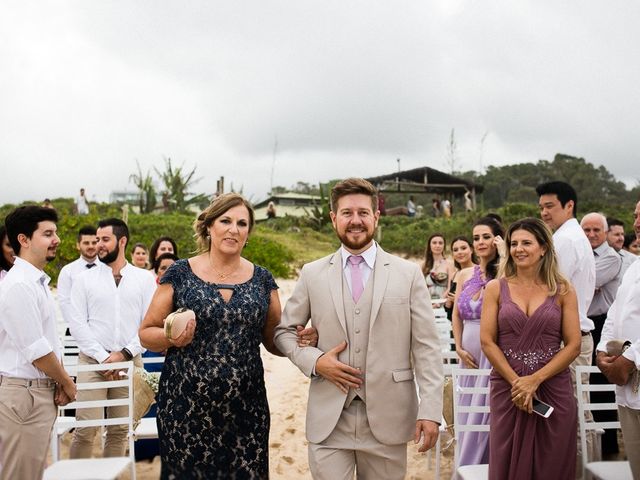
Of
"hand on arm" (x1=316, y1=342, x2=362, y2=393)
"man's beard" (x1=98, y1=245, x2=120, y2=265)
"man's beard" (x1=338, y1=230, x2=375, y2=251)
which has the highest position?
"man's beard" (x1=338, y1=230, x2=375, y2=251)

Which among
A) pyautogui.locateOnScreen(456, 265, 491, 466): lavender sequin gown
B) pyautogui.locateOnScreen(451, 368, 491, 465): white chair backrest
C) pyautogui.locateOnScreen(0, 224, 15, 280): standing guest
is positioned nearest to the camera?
pyautogui.locateOnScreen(451, 368, 491, 465): white chair backrest

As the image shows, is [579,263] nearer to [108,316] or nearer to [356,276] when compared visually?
[356,276]

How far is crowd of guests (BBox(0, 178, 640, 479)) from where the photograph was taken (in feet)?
9.39

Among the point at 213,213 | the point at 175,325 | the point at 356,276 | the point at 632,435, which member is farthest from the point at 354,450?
the point at 632,435

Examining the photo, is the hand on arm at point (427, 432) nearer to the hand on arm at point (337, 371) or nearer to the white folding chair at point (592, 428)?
the hand on arm at point (337, 371)

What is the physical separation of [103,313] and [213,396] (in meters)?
2.37

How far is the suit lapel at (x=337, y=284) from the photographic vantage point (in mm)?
2900

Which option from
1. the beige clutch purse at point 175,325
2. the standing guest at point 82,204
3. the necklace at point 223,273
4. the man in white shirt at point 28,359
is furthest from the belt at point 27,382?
the standing guest at point 82,204

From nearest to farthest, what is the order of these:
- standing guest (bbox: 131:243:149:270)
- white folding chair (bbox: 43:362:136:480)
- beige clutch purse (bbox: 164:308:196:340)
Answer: beige clutch purse (bbox: 164:308:196:340) < white folding chair (bbox: 43:362:136:480) < standing guest (bbox: 131:243:149:270)

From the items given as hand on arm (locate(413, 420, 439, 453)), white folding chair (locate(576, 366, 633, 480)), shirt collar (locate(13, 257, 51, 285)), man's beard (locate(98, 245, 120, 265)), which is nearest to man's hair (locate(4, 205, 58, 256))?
shirt collar (locate(13, 257, 51, 285))

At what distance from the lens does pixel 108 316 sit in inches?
191

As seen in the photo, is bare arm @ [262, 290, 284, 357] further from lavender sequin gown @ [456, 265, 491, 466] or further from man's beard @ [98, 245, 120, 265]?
man's beard @ [98, 245, 120, 265]

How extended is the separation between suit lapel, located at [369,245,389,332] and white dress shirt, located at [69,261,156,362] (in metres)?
2.70

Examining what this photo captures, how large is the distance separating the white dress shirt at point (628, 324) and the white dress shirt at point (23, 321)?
121 inches
